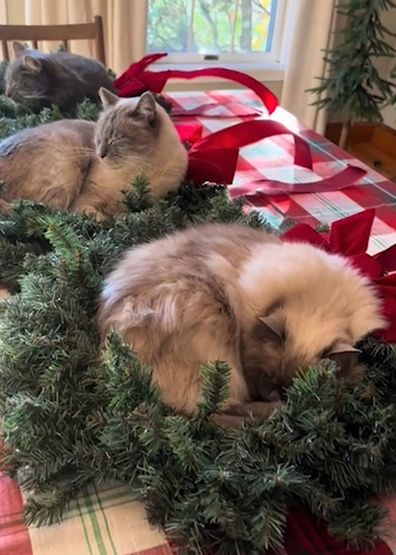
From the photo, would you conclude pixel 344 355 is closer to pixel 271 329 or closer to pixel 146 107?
pixel 271 329

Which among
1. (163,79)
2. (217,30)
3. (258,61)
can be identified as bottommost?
(258,61)

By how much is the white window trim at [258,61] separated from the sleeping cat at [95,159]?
2.00 m

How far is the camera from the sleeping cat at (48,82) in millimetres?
1649

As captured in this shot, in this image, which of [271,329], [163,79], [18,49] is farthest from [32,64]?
[271,329]

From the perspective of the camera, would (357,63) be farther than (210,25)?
No

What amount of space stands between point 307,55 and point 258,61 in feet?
1.00

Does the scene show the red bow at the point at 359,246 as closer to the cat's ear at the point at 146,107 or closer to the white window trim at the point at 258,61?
the cat's ear at the point at 146,107

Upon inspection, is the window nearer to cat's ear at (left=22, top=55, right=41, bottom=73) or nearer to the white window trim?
the white window trim

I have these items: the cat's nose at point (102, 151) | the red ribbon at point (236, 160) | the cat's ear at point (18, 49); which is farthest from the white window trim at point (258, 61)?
the cat's nose at point (102, 151)

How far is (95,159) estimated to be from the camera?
1.32m

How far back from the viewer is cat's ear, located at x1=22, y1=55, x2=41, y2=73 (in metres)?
1.67

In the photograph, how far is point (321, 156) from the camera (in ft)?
5.39

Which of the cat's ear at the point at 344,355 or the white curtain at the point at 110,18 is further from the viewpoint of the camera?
the white curtain at the point at 110,18

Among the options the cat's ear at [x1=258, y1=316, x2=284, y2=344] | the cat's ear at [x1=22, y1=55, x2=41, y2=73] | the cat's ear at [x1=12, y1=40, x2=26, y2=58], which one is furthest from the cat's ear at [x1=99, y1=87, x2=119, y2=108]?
the cat's ear at [x1=258, y1=316, x2=284, y2=344]
